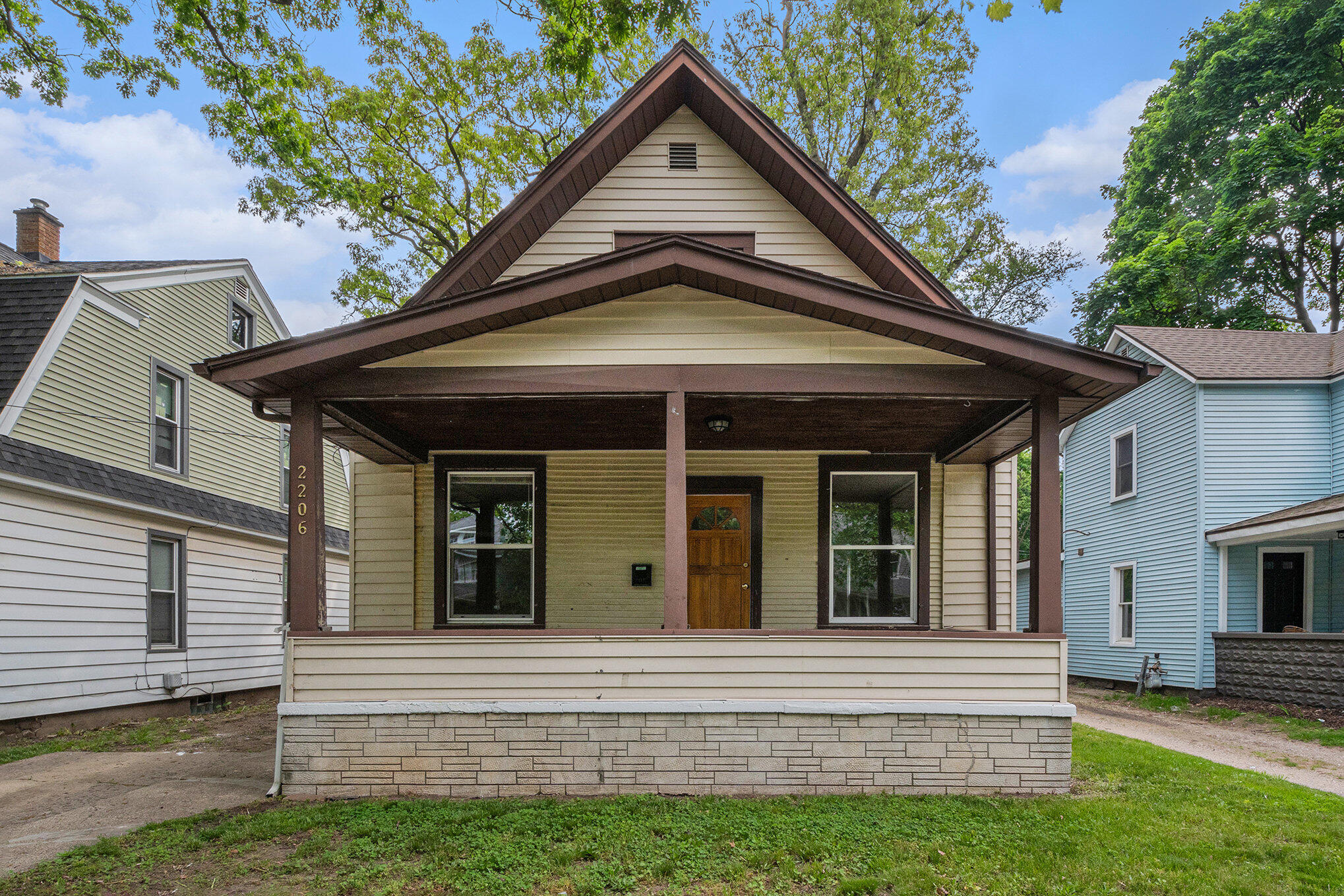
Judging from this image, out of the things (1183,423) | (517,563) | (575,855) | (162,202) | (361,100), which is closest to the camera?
(575,855)

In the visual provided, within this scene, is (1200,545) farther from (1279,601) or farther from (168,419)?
(168,419)

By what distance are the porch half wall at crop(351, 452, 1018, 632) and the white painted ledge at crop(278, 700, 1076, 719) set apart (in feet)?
8.98

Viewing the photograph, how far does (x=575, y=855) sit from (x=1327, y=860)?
4291 mm

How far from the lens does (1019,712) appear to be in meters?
5.73

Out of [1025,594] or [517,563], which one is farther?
[1025,594]

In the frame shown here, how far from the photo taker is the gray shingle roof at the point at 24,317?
361 inches

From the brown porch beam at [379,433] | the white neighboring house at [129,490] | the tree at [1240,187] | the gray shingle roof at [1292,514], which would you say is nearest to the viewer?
the brown porch beam at [379,433]

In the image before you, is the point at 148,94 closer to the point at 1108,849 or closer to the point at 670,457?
the point at 670,457

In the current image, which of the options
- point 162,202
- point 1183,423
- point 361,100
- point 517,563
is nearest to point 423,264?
point 361,100

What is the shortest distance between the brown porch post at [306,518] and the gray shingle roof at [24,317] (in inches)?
211

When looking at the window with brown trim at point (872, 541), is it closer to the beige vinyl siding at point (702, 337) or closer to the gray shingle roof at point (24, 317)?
the beige vinyl siding at point (702, 337)

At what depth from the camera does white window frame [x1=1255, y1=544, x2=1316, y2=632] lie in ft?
42.1

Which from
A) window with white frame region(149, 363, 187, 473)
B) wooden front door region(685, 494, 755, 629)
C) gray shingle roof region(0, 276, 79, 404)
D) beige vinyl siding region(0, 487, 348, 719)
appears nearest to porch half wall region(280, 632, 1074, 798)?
wooden front door region(685, 494, 755, 629)

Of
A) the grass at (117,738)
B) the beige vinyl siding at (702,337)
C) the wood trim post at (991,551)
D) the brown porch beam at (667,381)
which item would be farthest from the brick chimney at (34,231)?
the wood trim post at (991,551)
